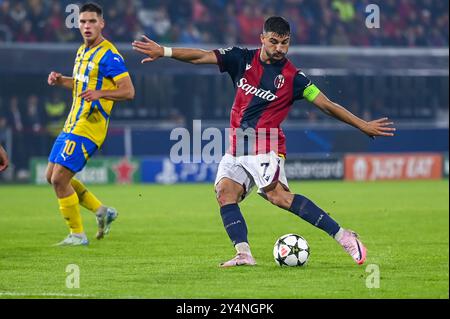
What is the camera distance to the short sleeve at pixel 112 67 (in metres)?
11.1

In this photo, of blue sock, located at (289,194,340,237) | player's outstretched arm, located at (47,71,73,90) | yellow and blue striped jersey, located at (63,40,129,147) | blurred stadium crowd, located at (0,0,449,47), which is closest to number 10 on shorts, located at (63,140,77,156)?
yellow and blue striped jersey, located at (63,40,129,147)

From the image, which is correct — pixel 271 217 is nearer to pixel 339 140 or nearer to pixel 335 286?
pixel 335 286

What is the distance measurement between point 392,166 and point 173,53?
17.8 m

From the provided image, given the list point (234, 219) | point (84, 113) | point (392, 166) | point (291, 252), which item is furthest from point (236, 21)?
point (291, 252)

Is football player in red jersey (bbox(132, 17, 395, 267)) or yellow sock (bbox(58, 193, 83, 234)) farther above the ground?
football player in red jersey (bbox(132, 17, 395, 267))

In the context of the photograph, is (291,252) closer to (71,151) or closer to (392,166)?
(71,151)

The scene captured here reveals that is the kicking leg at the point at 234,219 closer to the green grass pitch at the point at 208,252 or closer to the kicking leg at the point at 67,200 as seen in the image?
the green grass pitch at the point at 208,252

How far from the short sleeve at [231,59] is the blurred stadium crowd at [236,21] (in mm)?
16361

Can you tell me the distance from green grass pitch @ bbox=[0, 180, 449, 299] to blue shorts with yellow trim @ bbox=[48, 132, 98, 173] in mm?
898

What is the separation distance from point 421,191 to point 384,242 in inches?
389

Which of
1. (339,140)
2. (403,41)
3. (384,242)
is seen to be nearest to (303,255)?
(384,242)

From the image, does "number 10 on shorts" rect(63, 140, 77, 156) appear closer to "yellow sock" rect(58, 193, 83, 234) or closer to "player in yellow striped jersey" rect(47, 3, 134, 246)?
"player in yellow striped jersey" rect(47, 3, 134, 246)

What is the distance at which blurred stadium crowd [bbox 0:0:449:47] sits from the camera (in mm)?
25719

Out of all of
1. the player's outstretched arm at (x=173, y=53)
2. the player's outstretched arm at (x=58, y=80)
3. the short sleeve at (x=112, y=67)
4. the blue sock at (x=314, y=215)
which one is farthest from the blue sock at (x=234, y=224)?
the player's outstretched arm at (x=58, y=80)
